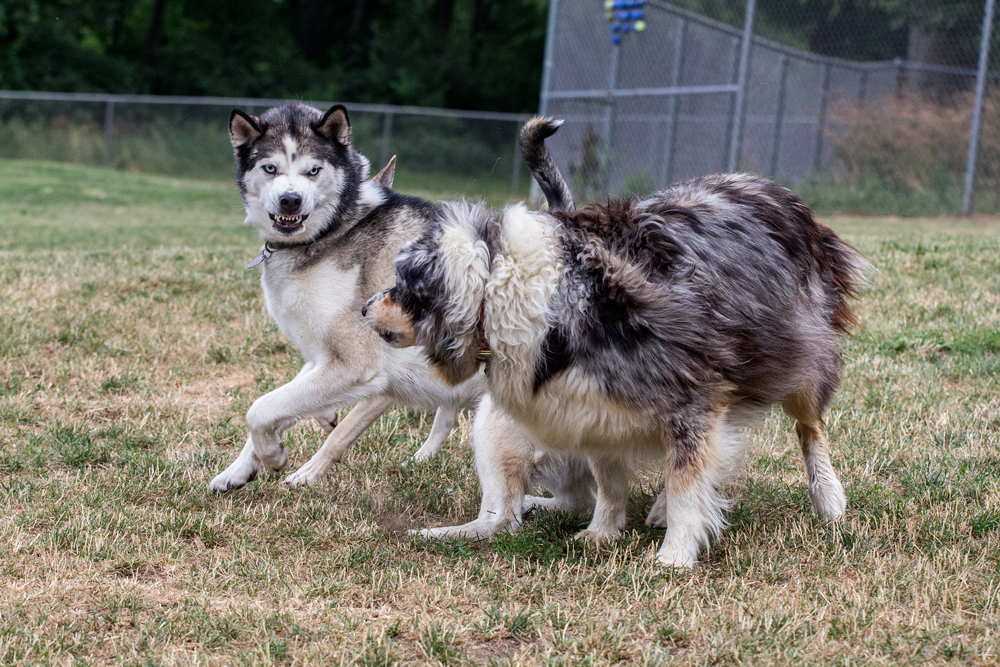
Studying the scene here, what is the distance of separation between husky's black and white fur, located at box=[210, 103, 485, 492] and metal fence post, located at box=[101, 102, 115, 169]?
67.5 feet

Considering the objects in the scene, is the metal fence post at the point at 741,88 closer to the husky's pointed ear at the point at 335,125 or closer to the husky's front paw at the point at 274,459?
the husky's pointed ear at the point at 335,125

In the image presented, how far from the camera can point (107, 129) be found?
77.0 feet

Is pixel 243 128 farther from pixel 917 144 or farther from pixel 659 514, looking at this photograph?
pixel 917 144

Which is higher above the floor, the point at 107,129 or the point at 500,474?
the point at 107,129

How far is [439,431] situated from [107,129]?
837 inches

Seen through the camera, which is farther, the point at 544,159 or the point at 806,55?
the point at 806,55

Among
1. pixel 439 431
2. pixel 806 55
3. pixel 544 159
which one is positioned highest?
pixel 806 55

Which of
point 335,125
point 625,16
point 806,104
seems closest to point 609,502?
point 335,125

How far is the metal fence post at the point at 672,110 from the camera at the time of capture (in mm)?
14000

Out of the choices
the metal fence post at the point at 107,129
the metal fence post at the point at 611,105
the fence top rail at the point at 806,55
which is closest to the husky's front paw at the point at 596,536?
the fence top rail at the point at 806,55

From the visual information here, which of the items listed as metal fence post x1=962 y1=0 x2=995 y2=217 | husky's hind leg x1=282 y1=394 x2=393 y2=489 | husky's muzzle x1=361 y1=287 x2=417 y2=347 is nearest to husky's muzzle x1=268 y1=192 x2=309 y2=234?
husky's hind leg x1=282 y1=394 x2=393 y2=489

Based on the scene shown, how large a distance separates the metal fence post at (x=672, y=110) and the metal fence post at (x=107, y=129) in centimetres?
1492

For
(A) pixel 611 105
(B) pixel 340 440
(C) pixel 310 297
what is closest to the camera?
(C) pixel 310 297

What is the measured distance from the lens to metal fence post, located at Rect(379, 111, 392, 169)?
22406mm
